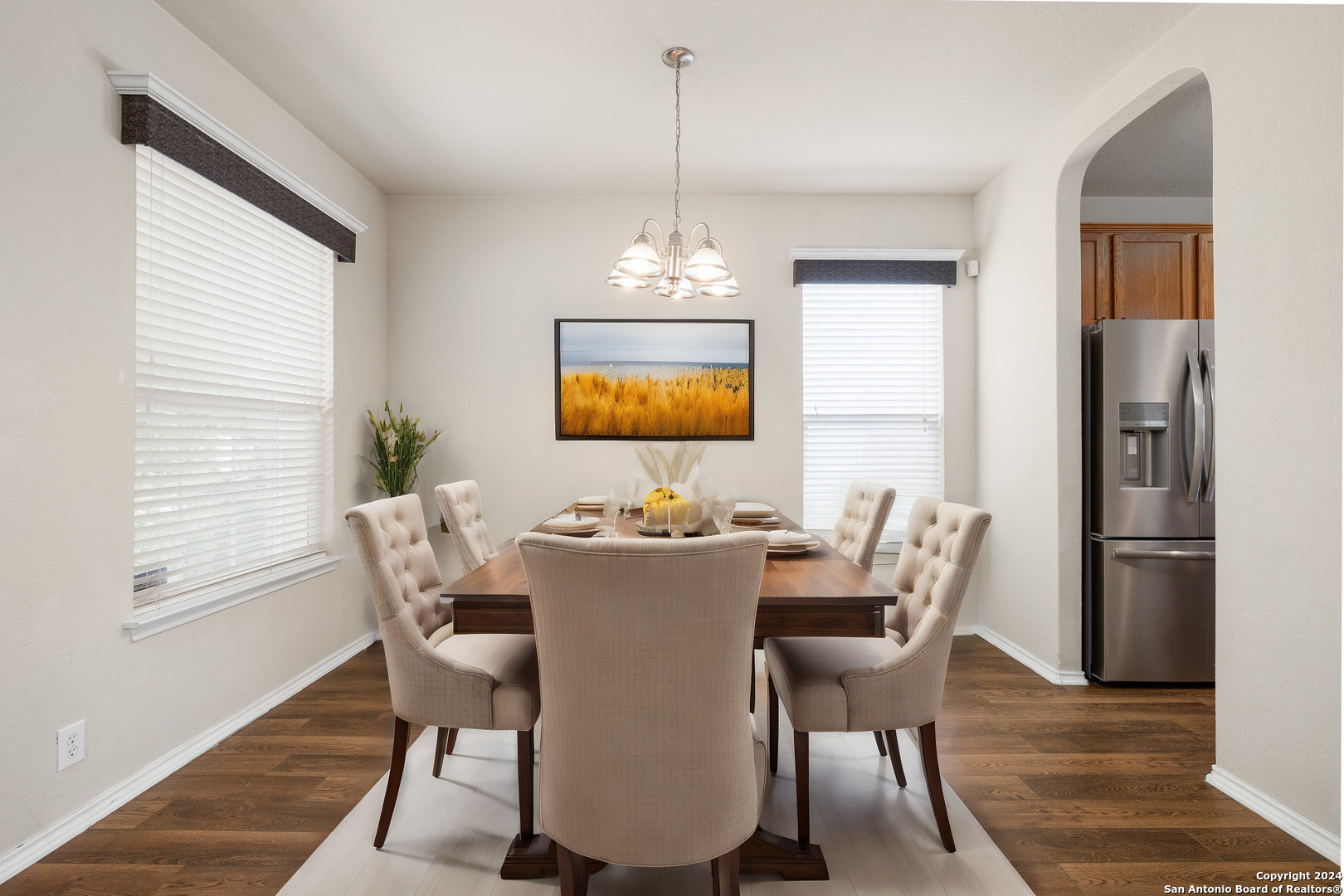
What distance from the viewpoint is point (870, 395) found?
13.9ft

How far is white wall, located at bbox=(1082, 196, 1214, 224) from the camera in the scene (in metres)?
4.19

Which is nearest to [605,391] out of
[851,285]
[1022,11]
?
[851,285]

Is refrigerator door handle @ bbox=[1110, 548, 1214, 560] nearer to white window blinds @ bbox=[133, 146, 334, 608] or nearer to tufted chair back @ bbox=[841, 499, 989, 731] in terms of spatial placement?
tufted chair back @ bbox=[841, 499, 989, 731]

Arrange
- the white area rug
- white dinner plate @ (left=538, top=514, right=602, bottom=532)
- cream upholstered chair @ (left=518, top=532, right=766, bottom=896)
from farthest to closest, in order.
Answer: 1. white dinner plate @ (left=538, top=514, right=602, bottom=532)
2. the white area rug
3. cream upholstered chair @ (left=518, top=532, right=766, bottom=896)

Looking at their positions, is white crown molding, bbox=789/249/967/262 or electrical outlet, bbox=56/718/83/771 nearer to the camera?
electrical outlet, bbox=56/718/83/771

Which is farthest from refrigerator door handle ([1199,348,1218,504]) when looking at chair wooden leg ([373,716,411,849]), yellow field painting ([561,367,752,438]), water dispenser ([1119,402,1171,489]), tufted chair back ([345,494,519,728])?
chair wooden leg ([373,716,411,849])

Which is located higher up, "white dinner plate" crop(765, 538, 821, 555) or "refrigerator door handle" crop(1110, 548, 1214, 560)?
"white dinner plate" crop(765, 538, 821, 555)

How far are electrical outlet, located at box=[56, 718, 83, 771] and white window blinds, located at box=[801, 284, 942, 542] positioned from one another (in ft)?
11.2

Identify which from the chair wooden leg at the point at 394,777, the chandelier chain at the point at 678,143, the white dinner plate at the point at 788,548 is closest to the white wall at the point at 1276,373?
the white dinner plate at the point at 788,548

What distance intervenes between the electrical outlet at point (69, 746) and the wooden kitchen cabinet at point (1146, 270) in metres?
4.70

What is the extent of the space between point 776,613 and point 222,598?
218cm

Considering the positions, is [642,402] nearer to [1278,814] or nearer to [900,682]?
[900,682]

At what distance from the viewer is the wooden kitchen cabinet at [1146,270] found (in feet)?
12.4

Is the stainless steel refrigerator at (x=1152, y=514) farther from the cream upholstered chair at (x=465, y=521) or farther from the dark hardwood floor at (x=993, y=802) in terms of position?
the cream upholstered chair at (x=465, y=521)
